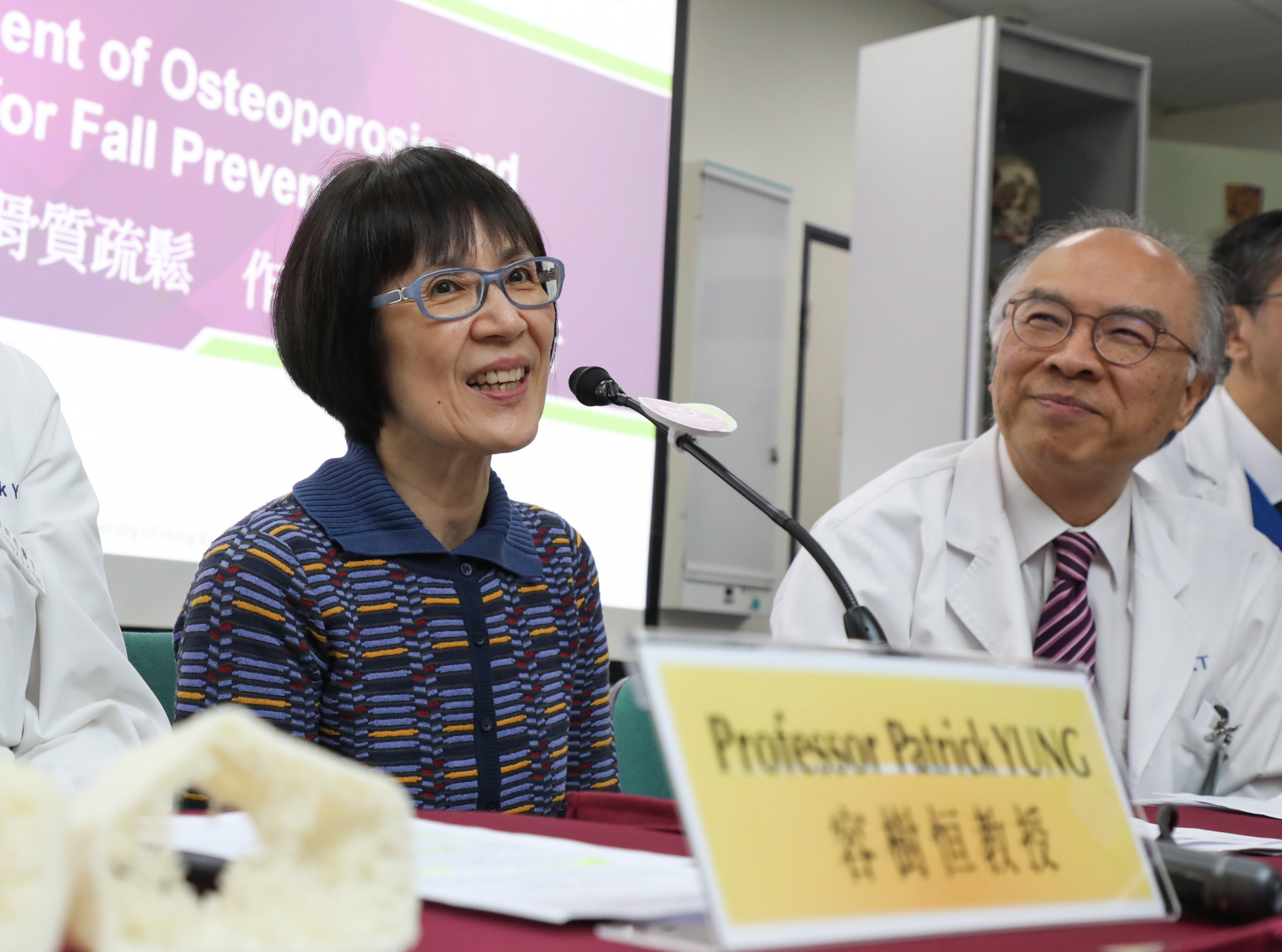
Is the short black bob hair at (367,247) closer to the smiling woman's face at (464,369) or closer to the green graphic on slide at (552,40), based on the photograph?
the smiling woman's face at (464,369)

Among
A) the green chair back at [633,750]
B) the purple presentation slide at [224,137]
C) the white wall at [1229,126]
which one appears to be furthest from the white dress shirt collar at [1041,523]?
the white wall at [1229,126]

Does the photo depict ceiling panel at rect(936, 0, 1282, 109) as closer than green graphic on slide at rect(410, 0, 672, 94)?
No

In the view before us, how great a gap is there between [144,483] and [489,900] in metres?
2.10

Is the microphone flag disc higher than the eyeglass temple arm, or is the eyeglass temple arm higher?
the eyeglass temple arm

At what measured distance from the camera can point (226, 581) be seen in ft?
3.91

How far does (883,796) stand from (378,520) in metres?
0.88

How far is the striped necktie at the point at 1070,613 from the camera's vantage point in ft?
5.10

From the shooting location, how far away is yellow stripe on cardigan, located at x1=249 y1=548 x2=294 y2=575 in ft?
3.93

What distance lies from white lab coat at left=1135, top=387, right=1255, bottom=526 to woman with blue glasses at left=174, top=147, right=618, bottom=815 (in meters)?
1.28

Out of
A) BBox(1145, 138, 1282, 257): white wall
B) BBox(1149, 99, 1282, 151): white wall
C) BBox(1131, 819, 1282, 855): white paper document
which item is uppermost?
BBox(1149, 99, 1282, 151): white wall

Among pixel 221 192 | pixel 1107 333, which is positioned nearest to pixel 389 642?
pixel 1107 333

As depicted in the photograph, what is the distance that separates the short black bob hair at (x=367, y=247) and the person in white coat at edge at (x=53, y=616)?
263 millimetres

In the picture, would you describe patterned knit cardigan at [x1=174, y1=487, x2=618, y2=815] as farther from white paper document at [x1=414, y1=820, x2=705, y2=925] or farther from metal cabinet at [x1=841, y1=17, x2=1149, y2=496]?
metal cabinet at [x1=841, y1=17, x2=1149, y2=496]

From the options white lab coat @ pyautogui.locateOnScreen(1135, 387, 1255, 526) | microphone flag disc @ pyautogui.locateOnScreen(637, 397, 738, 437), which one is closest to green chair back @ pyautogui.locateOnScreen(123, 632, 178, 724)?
microphone flag disc @ pyautogui.locateOnScreen(637, 397, 738, 437)
